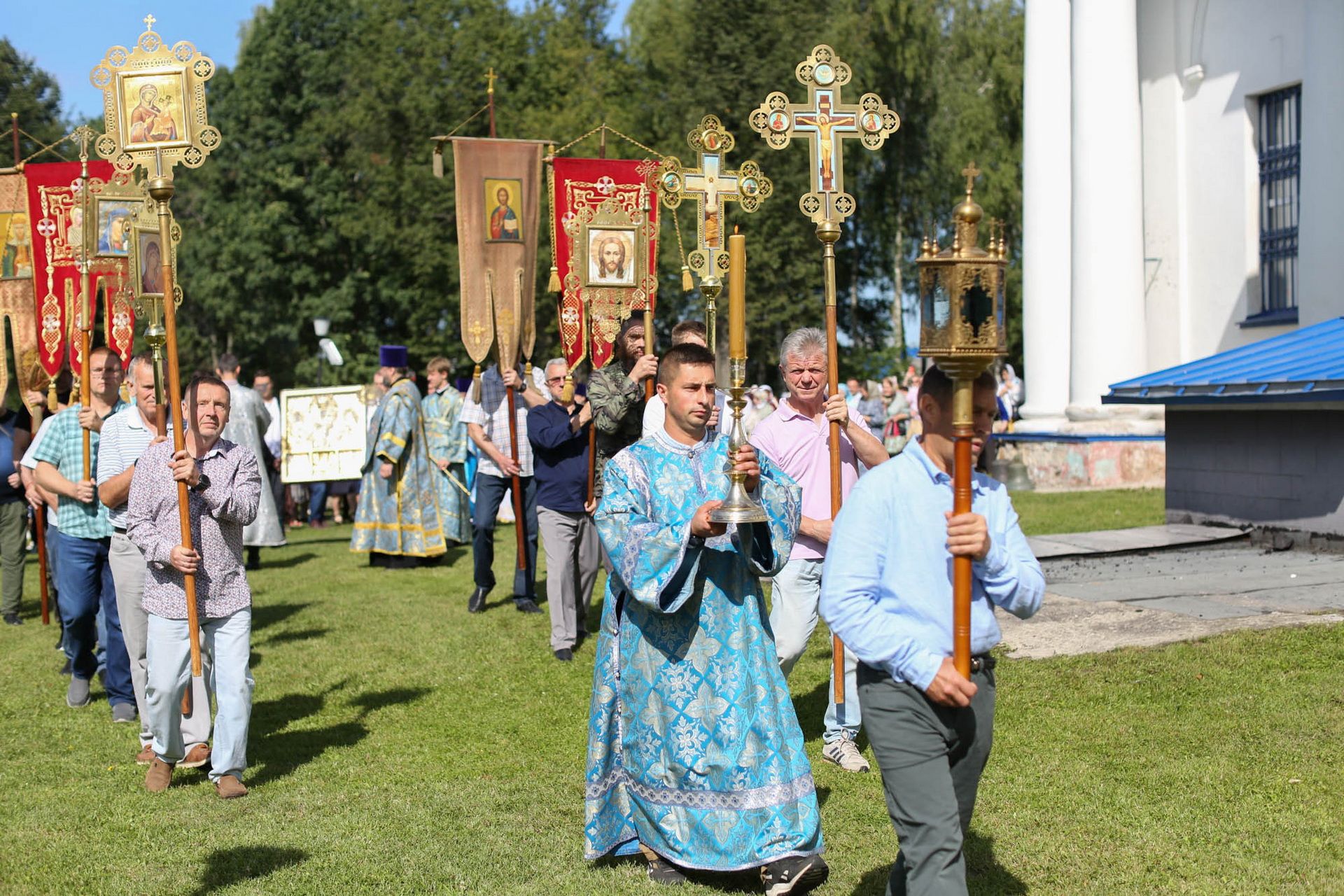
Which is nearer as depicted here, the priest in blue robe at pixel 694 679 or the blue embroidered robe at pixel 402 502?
the priest in blue robe at pixel 694 679

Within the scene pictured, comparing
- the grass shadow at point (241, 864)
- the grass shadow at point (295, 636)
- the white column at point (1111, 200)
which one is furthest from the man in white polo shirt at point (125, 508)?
the white column at point (1111, 200)

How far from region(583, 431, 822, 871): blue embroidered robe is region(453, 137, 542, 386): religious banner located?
6.12 meters

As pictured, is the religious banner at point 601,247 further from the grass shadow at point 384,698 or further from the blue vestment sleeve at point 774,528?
the blue vestment sleeve at point 774,528

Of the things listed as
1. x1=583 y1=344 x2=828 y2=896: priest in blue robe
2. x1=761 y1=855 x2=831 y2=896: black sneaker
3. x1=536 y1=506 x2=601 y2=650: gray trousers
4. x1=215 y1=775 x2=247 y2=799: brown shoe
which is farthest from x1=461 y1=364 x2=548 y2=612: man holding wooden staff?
x1=761 y1=855 x2=831 y2=896: black sneaker

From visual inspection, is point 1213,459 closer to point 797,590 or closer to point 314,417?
point 797,590

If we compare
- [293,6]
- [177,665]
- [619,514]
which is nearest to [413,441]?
[177,665]

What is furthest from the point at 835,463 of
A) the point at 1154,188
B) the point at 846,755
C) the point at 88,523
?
the point at 1154,188

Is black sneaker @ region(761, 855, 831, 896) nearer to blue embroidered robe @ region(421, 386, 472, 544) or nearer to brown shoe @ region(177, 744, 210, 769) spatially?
brown shoe @ region(177, 744, 210, 769)

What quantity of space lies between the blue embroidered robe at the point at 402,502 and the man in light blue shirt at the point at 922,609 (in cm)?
1209

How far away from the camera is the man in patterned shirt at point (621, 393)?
918cm

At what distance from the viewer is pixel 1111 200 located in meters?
21.9

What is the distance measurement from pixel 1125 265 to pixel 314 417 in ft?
38.9

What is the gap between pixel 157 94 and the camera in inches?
293

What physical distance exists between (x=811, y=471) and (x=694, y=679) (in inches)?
83.0
